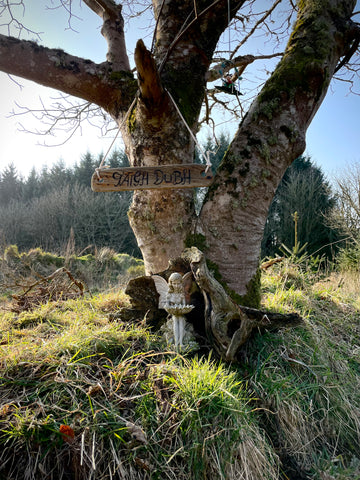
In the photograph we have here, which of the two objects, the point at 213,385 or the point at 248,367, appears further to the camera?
the point at 248,367

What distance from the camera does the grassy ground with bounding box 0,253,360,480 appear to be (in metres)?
1.29

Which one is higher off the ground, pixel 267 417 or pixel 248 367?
pixel 248 367

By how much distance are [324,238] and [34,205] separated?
15.6 m

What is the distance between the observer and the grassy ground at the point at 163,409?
1294mm

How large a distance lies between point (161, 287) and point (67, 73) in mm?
2228

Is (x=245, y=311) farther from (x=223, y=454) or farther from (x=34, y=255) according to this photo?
(x=34, y=255)

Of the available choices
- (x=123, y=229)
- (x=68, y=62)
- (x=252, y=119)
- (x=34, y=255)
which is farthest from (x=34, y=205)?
(x=252, y=119)

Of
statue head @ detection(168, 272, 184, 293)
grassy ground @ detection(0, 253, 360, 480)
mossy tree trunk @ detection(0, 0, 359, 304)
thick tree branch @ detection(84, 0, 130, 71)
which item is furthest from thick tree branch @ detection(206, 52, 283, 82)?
grassy ground @ detection(0, 253, 360, 480)

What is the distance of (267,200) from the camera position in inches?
95.8

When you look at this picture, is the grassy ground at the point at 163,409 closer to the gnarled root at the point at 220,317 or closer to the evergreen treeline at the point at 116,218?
the gnarled root at the point at 220,317

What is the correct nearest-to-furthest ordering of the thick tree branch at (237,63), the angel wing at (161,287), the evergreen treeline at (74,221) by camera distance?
the angel wing at (161,287)
the thick tree branch at (237,63)
the evergreen treeline at (74,221)

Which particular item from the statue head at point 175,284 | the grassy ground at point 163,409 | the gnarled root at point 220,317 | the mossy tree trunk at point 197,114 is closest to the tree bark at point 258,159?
the mossy tree trunk at point 197,114

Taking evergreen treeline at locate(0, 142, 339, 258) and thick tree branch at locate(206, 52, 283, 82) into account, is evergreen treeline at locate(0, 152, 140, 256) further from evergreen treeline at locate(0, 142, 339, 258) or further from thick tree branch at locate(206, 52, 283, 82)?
thick tree branch at locate(206, 52, 283, 82)

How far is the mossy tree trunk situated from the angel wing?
0.42 m
